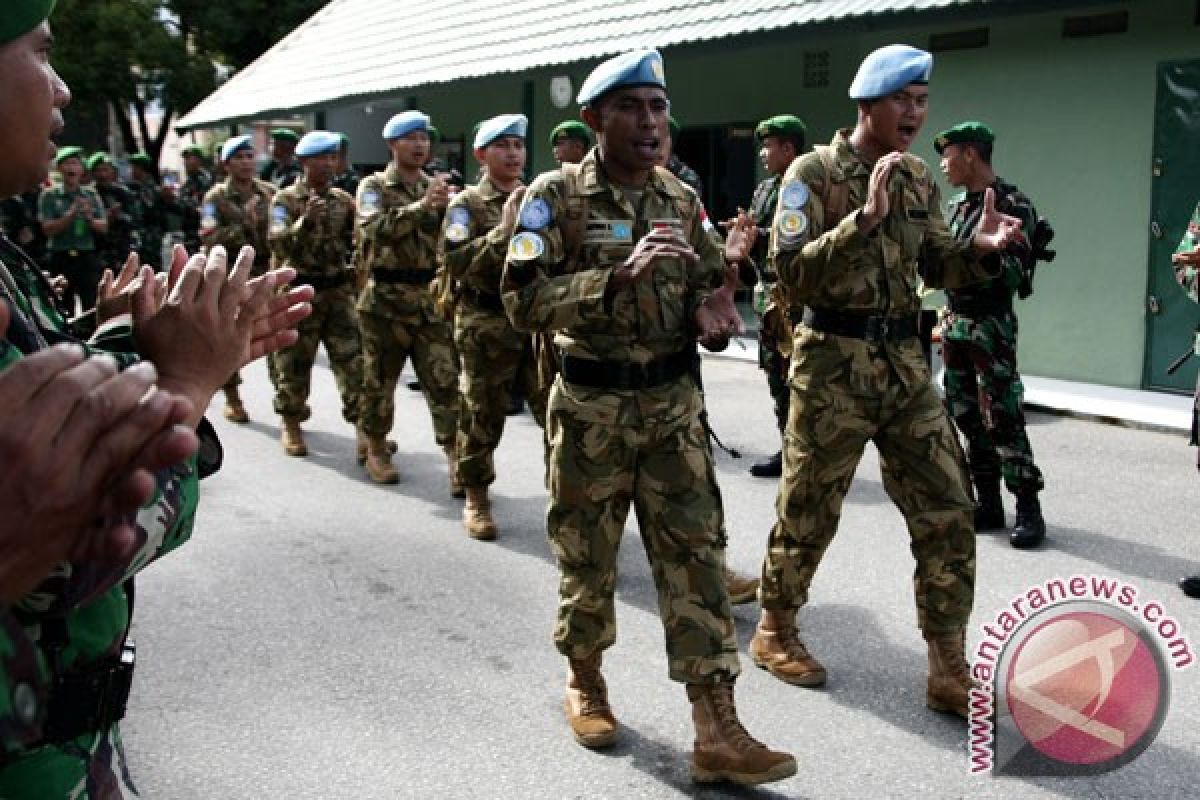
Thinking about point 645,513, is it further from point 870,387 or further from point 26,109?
point 26,109

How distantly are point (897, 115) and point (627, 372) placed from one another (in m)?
1.22

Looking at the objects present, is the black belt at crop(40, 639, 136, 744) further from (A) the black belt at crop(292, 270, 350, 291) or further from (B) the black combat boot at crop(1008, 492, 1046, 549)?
(A) the black belt at crop(292, 270, 350, 291)

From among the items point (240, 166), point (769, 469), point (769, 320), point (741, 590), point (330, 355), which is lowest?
point (769, 469)

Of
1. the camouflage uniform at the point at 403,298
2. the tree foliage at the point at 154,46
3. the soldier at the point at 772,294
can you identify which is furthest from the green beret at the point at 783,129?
the tree foliage at the point at 154,46

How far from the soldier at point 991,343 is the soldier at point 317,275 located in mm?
3673

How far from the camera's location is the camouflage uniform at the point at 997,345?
5609 mm

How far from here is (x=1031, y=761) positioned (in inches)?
135

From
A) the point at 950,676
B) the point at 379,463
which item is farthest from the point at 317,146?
the point at 950,676

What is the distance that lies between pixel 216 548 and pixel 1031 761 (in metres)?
3.83

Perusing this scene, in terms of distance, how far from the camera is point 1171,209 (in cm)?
904

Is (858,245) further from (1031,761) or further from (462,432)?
(462,432)

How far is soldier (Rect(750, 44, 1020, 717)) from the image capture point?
3742mm

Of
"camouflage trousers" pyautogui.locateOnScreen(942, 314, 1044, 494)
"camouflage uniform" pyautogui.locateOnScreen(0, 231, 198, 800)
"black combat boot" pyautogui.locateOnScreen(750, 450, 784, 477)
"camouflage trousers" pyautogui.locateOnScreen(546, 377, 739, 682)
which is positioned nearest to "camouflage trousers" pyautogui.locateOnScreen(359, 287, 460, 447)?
"black combat boot" pyautogui.locateOnScreen(750, 450, 784, 477)

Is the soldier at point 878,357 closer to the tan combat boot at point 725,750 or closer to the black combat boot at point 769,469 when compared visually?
the tan combat boot at point 725,750
